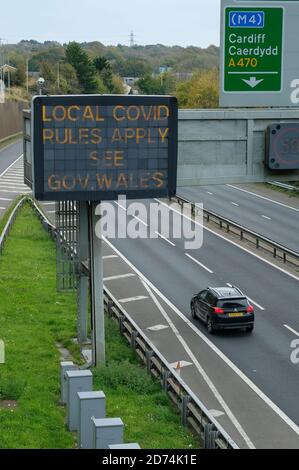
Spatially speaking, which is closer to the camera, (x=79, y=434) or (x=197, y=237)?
(x=79, y=434)

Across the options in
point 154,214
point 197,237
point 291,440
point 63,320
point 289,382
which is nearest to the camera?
point 291,440

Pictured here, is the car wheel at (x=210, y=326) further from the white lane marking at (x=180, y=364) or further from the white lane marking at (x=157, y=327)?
the white lane marking at (x=180, y=364)

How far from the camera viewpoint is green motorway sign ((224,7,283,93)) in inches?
730

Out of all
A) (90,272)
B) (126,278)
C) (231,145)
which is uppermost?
(231,145)

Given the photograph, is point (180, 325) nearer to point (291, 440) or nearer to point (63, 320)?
point (63, 320)

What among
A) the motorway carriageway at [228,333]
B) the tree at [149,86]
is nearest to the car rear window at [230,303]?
the motorway carriageway at [228,333]

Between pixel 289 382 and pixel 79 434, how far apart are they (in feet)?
26.5

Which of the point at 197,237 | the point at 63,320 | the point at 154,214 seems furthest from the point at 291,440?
the point at 154,214

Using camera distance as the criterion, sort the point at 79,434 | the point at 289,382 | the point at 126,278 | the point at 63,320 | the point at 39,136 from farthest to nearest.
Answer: the point at 126,278
the point at 63,320
the point at 289,382
the point at 39,136
the point at 79,434

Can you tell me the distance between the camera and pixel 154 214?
55.5 meters

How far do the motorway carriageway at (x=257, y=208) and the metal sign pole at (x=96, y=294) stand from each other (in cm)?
2049

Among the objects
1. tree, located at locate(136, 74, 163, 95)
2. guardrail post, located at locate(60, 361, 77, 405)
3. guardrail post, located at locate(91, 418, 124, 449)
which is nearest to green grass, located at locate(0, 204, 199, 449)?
guardrail post, located at locate(60, 361, 77, 405)

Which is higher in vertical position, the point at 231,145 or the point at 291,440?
the point at 231,145

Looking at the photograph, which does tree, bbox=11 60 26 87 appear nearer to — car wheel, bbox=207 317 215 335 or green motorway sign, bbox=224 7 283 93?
car wheel, bbox=207 317 215 335
